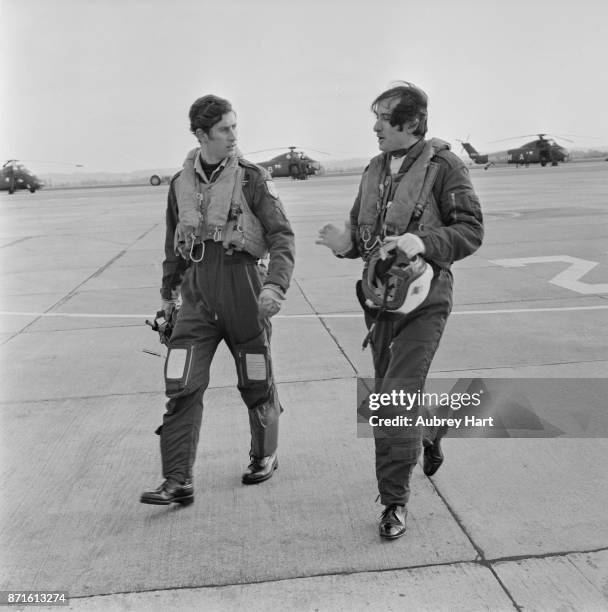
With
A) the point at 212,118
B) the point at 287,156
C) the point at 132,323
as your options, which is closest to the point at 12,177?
the point at 287,156

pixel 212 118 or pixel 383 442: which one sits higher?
pixel 212 118

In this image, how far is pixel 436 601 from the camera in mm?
2764

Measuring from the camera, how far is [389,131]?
3.33 meters

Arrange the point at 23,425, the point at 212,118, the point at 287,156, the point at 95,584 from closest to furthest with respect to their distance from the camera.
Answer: the point at 95,584 < the point at 212,118 < the point at 23,425 < the point at 287,156

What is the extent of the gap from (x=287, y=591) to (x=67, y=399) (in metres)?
3.11

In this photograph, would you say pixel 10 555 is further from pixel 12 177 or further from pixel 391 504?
pixel 12 177

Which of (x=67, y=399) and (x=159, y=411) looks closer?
(x=159, y=411)

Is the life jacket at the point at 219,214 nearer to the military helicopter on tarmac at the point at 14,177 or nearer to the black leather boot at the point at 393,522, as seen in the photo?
the black leather boot at the point at 393,522

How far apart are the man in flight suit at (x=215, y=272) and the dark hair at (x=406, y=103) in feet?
2.58

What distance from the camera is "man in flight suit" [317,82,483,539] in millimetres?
3258

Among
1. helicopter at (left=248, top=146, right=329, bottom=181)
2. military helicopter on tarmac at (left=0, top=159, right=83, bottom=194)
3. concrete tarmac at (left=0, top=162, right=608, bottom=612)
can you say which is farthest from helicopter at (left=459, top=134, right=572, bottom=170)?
concrete tarmac at (left=0, top=162, right=608, bottom=612)

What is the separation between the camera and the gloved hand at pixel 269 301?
359 cm

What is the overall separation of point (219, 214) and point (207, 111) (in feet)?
1.66

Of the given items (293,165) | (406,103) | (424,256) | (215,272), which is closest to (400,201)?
(424,256)
